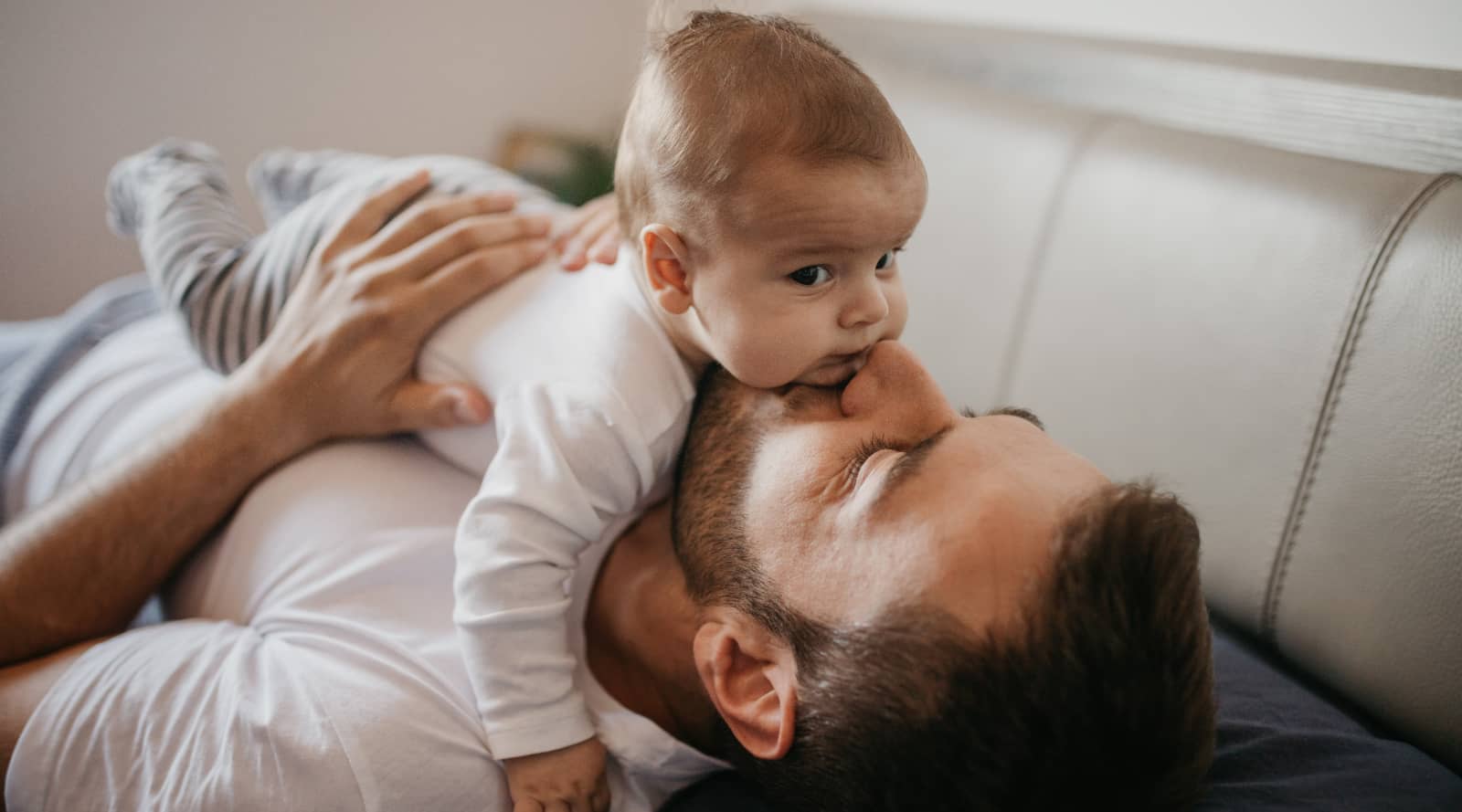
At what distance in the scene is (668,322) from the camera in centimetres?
91

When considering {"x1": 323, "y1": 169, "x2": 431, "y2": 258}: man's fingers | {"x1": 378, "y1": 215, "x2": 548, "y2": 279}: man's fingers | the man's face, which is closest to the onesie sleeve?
the man's face

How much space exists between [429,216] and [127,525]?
20.3 inches

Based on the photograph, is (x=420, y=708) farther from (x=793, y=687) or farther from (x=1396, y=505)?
(x=1396, y=505)

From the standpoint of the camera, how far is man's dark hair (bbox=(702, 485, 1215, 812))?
624 mm

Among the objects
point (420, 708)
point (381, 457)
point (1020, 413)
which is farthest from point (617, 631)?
point (1020, 413)

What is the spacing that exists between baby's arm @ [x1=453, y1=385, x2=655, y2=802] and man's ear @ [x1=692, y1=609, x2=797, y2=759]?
0.14m

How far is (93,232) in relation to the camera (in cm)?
228

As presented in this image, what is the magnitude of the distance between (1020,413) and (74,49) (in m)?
2.38

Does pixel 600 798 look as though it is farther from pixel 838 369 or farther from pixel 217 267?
pixel 217 267

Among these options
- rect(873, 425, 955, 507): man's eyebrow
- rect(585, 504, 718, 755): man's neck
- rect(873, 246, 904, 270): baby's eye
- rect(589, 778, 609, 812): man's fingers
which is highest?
rect(873, 246, 904, 270): baby's eye

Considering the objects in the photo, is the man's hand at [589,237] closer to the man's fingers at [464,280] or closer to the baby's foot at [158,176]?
the man's fingers at [464,280]

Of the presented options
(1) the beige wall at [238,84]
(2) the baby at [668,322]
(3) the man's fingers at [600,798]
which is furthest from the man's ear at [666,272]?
(1) the beige wall at [238,84]

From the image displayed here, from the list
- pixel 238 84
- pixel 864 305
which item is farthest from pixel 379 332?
pixel 238 84

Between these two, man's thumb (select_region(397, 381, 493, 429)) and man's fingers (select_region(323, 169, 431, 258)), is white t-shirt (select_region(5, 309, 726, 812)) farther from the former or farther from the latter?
man's fingers (select_region(323, 169, 431, 258))
